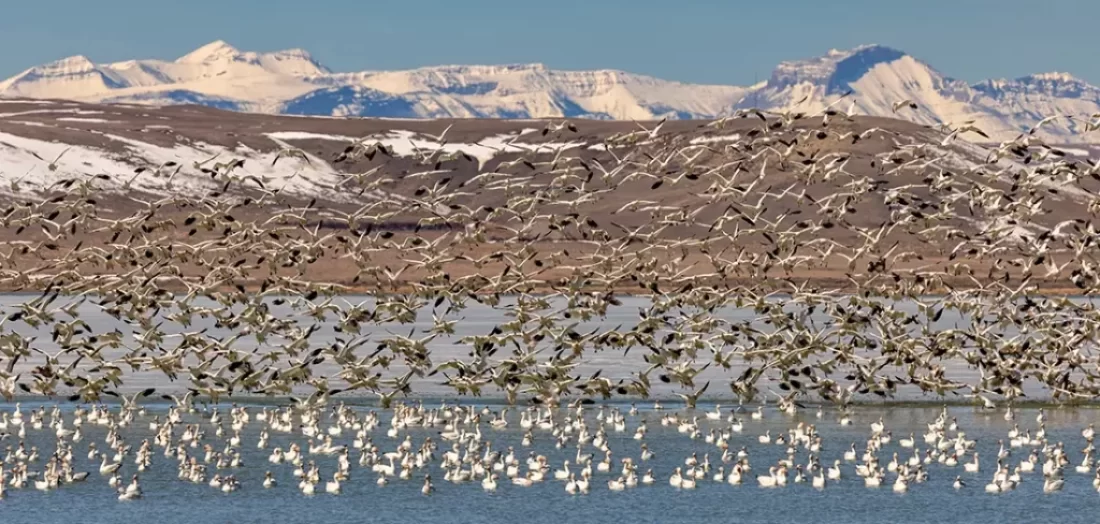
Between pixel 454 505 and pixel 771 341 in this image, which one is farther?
pixel 771 341

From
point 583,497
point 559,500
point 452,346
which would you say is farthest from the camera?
point 452,346

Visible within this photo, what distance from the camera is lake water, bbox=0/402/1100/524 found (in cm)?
3119

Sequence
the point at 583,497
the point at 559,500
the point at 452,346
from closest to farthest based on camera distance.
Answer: the point at 559,500, the point at 583,497, the point at 452,346

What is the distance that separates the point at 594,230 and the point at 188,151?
473ft

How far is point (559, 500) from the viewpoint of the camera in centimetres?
3306

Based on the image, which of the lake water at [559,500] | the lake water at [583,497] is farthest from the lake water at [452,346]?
the lake water at [559,500]

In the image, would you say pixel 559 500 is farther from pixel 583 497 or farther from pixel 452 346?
pixel 452 346

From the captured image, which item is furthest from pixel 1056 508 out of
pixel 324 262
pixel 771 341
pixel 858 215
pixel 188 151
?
pixel 188 151

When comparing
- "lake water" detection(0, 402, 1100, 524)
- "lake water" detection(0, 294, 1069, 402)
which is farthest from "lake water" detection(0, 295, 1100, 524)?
"lake water" detection(0, 294, 1069, 402)

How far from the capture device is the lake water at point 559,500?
31.2 m

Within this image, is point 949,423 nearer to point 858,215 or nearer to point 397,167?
point 858,215

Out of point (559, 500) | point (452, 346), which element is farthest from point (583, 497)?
point (452, 346)

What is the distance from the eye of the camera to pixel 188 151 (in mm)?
180750

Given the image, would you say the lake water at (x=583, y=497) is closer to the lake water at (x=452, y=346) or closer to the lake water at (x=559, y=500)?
the lake water at (x=559, y=500)
